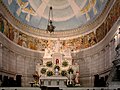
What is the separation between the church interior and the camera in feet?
82.6

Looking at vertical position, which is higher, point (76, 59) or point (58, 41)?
point (58, 41)

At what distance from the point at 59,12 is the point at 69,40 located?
186 inches

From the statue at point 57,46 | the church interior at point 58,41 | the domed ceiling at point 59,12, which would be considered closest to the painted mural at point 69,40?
the church interior at point 58,41

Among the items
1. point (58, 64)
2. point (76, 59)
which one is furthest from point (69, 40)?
point (58, 64)

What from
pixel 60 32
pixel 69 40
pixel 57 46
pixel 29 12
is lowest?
pixel 57 46

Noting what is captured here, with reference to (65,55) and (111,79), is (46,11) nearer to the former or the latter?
(65,55)

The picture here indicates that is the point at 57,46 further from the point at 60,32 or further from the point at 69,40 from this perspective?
the point at 60,32

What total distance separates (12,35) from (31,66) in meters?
5.99

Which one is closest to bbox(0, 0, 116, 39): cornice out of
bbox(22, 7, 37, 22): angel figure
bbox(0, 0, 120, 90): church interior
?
bbox(0, 0, 120, 90): church interior

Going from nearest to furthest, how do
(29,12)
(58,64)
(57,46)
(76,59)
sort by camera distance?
(58,64) → (57,46) → (76,59) → (29,12)

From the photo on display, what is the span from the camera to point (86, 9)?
33.3m

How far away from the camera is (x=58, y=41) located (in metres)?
33.6

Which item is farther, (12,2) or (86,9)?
(86,9)

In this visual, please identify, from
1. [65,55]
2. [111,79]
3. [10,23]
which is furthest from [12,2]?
[111,79]
